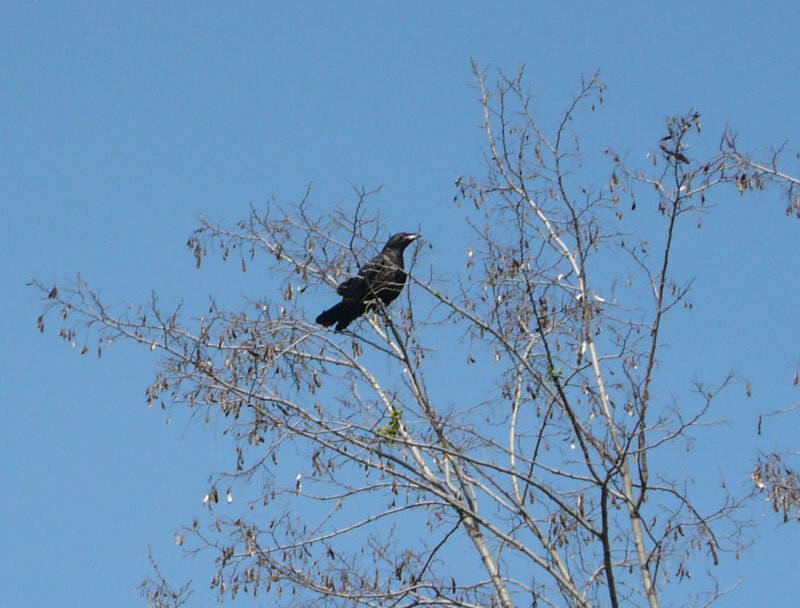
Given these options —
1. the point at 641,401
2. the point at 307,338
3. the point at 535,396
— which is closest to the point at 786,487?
the point at 641,401

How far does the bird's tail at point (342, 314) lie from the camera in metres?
9.64

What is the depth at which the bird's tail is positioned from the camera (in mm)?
9641

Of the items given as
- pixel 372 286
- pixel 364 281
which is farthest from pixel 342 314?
pixel 364 281

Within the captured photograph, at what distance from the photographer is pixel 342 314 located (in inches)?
393

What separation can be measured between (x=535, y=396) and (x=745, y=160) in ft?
5.44

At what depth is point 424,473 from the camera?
26.7 ft

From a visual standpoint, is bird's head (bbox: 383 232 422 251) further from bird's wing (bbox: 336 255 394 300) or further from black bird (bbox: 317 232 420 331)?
bird's wing (bbox: 336 255 394 300)

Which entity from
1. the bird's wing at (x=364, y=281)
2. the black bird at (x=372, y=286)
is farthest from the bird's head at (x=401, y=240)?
the bird's wing at (x=364, y=281)

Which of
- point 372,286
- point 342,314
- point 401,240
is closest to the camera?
point 372,286

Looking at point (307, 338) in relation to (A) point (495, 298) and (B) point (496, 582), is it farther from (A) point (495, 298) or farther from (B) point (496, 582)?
(B) point (496, 582)

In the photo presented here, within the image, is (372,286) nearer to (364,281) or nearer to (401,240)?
(364,281)

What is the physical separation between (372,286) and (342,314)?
2.57 ft

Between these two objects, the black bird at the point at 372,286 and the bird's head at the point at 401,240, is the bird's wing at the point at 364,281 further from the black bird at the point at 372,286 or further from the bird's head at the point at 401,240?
the bird's head at the point at 401,240

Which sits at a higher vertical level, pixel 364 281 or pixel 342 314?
pixel 342 314
